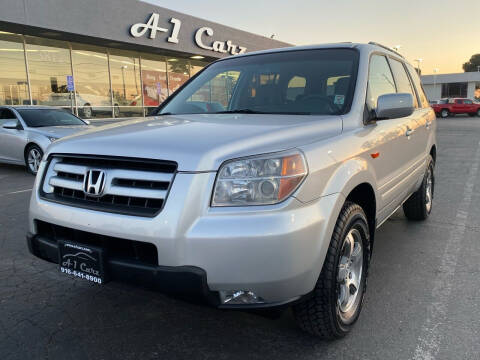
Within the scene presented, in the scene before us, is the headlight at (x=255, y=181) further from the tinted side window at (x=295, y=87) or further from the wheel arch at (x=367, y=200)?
the tinted side window at (x=295, y=87)

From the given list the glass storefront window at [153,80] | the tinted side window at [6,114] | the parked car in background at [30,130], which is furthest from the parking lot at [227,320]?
the glass storefront window at [153,80]

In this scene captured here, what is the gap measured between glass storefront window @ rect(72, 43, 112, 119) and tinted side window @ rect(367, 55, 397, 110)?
15131 millimetres

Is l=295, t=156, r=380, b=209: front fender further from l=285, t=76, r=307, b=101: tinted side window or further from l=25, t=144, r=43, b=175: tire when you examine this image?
l=25, t=144, r=43, b=175: tire

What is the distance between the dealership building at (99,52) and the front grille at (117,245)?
41.8ft

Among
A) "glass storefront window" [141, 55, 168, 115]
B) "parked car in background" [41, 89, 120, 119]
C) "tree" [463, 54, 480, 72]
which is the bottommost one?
"parked car in background" [41, 89, 120, 119]

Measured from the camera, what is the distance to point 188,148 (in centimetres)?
202

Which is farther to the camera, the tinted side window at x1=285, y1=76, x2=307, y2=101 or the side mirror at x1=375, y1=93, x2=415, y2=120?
the tinted side window at x1=285, y1=76, x2=307, y2=101

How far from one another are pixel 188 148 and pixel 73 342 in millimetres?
1424

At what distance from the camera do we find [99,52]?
56.9 ft

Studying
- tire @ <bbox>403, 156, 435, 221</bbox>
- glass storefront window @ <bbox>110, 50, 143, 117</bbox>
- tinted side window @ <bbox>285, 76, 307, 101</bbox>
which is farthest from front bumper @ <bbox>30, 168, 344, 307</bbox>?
glass storefront window @ <bbox>110, 50, 143, 117</bbox>

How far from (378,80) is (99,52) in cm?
1634

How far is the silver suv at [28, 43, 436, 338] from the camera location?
1896mm

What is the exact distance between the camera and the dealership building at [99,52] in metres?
14.2

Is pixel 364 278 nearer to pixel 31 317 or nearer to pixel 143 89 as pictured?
pixel 31 317
